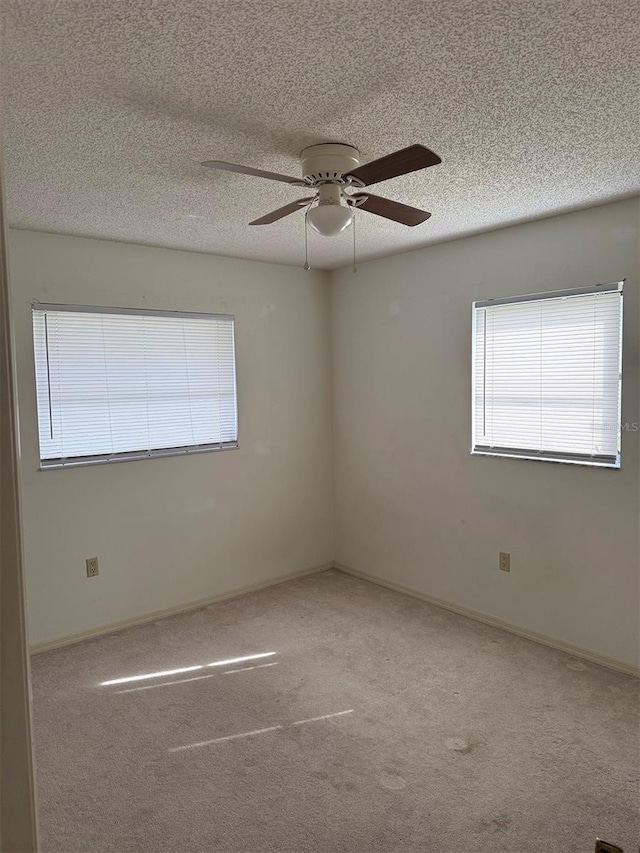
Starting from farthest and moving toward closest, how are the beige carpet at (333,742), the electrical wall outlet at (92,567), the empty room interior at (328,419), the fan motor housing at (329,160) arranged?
1. the electrical wall outlet at (92,567)
2. the fan motor housing at (329,160)
3. the beige carpet at (333,742)
4. the empty room interior at (328,419)

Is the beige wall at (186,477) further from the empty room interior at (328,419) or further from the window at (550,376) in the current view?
the window at (550,376)

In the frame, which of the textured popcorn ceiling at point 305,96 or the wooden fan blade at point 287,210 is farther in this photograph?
the wooden fan blade at point 287,210

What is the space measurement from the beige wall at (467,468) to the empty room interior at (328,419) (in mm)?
21

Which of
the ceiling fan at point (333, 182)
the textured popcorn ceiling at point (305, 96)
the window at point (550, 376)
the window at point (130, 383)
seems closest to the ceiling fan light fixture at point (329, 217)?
the ceiling fan at point (333, 182)

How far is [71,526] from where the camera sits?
12.0 ft

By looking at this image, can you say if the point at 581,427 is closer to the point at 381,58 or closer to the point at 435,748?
the point at 435,748

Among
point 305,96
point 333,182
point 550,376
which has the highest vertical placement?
point 305,96

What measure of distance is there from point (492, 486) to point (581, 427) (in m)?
0.70

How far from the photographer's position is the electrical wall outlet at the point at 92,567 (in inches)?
146

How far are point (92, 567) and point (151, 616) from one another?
1.82ft

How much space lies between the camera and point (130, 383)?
386 cm

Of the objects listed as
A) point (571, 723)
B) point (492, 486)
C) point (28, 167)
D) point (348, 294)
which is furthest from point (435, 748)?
point (348, 294)

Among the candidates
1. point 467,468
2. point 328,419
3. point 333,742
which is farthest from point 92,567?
point 467,468

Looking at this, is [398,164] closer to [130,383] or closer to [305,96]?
[305,96]
